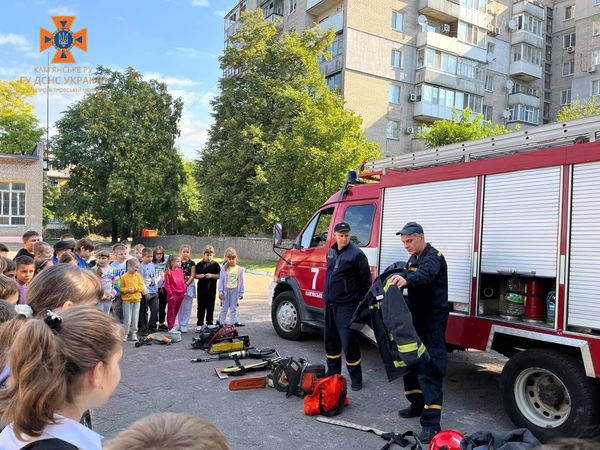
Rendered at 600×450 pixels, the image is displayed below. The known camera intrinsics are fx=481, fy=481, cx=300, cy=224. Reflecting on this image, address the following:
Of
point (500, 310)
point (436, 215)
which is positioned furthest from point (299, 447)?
point (436, 215)

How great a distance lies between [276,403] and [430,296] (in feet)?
6.84

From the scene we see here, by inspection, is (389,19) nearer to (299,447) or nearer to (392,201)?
(392,201)

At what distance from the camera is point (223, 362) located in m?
6.85

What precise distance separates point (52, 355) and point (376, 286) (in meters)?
3.56

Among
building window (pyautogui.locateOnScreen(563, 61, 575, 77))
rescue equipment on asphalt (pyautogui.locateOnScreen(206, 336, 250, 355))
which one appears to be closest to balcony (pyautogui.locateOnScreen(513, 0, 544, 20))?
building window (pyautogui.locateOnScreen(563, 61, 575, 77))

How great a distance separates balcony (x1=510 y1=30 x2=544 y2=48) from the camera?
38094 mm

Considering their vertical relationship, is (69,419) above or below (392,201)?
below

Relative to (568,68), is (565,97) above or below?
→ below

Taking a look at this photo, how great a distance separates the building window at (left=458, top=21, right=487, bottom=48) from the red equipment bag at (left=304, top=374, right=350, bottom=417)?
3517cm

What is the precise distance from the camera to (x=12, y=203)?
103ft

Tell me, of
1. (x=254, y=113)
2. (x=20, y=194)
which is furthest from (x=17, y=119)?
(x=254, y=113)

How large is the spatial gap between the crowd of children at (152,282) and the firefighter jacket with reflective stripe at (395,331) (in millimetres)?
4074

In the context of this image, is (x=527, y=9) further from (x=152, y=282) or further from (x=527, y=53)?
(x=152, y=282)

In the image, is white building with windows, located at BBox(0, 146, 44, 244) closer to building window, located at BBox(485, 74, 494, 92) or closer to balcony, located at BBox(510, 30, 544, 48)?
building window, located at BBox(485, 74, 494, 92)
